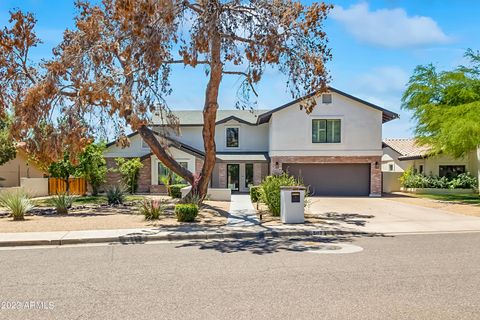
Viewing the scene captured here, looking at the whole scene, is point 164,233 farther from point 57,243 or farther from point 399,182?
point 399,182

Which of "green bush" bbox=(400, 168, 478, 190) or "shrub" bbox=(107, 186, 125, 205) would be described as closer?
"shrub" bbox=(107, 186, 125, 205)

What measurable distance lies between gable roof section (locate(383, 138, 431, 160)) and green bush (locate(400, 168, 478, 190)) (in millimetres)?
1819

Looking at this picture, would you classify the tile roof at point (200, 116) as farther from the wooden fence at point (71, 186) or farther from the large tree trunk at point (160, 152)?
the large tree trunk at point (160, 152)

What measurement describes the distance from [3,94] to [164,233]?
41.6 feet

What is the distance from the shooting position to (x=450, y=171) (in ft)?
114

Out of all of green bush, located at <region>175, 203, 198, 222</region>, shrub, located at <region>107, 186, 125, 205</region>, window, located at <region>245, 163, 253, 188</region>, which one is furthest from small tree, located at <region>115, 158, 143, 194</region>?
green bush, located at <region>175, 203, 198, 222</region>

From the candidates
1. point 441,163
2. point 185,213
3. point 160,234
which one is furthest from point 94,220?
point 441,163

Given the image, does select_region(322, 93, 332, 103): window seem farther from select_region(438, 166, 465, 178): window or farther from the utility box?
the utility box

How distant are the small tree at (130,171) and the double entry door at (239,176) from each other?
6.73 metres

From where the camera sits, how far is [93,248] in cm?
1042

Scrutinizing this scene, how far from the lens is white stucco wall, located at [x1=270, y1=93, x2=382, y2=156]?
2905 centimetres

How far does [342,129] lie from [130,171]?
15.3 meters

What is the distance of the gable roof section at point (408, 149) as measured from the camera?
1389 inches

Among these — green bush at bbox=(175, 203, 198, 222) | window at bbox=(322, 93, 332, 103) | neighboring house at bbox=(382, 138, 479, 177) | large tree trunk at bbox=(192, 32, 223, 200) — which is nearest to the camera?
green bush at bbox=(175, 203, 198, 222)
